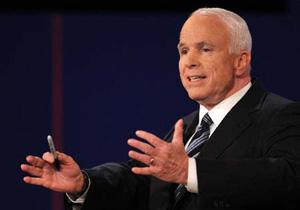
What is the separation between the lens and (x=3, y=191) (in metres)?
3.14

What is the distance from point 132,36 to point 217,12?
1132 millimetres

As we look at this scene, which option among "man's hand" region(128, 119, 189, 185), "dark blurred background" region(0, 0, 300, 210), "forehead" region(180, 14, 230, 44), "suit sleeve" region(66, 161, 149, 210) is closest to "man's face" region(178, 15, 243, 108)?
"forehead" region(180, 14, 230, 44)

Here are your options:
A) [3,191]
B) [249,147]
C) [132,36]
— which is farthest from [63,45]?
[249,147]

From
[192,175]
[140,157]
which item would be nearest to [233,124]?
[192,175]

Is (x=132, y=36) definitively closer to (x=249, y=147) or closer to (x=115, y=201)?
(x=115, y=201)

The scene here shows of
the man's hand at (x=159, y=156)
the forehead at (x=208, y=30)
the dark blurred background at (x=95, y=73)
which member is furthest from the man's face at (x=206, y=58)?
the dark blurred background at (x=95, y=73)

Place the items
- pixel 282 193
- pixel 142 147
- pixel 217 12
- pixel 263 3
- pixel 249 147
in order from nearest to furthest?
pixel 142 147, pixel 282 193, pixel 249 147, pixel 217 12, pixel 263 3

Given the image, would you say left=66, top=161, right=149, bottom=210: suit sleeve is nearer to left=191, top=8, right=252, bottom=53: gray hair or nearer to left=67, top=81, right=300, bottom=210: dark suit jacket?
left=67, top=81, right=300, bottom=210: dark suit jacket

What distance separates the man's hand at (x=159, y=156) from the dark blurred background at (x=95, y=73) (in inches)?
58.1

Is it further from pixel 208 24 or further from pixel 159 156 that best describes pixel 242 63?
pixel 159 156

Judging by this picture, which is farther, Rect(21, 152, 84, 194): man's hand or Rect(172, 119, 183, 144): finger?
Rect(21, 152, 84, 194): man's hand

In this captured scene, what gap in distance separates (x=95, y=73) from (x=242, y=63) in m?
1.16

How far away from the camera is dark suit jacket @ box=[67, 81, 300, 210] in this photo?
1.69 metres

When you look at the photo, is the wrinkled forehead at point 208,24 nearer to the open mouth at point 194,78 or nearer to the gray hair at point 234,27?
the gray hair at point 234,27
